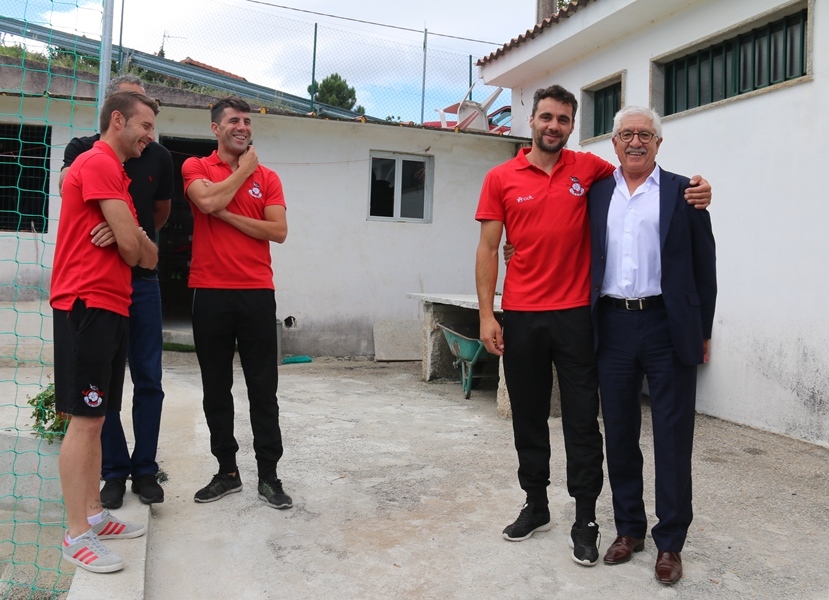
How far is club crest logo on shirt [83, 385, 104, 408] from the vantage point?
2766 mm

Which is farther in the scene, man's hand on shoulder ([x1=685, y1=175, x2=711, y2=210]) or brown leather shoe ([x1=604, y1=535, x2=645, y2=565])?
brown leather shoe ([x1=604, y1=535, x2=645, y2=565])

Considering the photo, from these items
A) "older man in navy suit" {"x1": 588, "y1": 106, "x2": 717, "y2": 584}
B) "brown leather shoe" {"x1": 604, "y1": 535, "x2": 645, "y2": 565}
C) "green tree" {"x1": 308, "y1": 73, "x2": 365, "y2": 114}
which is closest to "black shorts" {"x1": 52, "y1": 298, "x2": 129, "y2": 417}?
"older man in navy suit" {"x1": 588, "y1": 106, "x2": 717, "y2": 584}

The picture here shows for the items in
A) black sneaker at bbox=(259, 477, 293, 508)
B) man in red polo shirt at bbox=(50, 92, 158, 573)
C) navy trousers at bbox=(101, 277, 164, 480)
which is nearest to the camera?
man in red polo shirt at bbox=(50, 92, 158, 573)

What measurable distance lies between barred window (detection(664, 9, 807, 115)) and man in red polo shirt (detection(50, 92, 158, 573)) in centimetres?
563

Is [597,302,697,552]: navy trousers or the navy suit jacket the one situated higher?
the navy suit jacket

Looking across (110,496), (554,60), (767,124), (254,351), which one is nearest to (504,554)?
(254,351)

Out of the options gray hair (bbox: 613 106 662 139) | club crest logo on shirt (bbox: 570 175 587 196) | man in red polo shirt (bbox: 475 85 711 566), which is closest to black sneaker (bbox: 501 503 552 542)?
man in red polo shirt (bbox: 475 85 711 566)

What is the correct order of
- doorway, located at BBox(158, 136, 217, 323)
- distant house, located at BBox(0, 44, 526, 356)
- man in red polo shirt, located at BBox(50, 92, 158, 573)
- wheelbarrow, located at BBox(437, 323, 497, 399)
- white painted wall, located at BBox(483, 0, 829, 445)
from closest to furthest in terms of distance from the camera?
man in red polo shirt, located at BBox(50, 92, 158, 573)
white painted wall, located at BBox(483, 0, 829, 445)
wheelbarrow, located at BBox(437, 323, 497, 399)
distant house, located at BBox(0, 44, 526, 356)
doorway, located at BBox(158, 136, 217, 323)

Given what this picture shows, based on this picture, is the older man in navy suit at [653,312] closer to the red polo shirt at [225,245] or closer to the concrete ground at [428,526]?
the concrete ground at [428,526]

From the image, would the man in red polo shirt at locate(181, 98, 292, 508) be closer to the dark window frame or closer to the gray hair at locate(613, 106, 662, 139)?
the gray hair at locate(613, 106, 662, 139)

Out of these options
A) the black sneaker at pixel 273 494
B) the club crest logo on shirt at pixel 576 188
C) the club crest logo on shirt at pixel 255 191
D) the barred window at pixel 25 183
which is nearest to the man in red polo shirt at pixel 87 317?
the club crest logo on shirt at pixel 255 191

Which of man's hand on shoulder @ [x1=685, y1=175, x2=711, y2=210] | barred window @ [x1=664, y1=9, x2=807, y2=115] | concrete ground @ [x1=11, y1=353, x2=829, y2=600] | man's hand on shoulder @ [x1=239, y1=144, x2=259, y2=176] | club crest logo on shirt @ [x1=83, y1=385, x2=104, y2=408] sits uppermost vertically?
barred window @ [x1=664, y1=9, x2=807, y2=115]

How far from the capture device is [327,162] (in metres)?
9.90

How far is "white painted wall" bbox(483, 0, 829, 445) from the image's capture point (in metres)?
5.65
